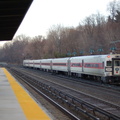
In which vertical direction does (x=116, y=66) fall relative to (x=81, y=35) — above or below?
below

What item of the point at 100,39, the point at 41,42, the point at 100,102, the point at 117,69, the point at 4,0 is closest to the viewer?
the point at 4,0

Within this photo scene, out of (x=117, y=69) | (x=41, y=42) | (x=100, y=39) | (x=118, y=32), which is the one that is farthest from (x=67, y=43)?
(x=117, y=69)

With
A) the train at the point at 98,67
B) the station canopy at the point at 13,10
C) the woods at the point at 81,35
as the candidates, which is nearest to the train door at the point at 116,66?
the train at the point at 98,67

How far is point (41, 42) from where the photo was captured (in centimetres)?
11788

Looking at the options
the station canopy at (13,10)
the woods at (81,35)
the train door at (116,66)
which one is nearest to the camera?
the station canopy at (13,10)

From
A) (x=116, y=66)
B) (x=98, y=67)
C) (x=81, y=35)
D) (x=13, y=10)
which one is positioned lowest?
(x=98, y=67)

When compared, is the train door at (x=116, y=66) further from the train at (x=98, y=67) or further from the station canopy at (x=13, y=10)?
the station canopy at (x=13, y=10)

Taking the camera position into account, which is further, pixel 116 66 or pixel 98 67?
pixel 98 67

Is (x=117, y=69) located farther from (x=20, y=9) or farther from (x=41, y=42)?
(x=41, y=42)

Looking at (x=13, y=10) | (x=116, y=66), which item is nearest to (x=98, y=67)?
(x=116, y=66)

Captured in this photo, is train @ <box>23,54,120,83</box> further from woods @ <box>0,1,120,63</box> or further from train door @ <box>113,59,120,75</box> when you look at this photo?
woods @ <box>0,1,120,63</box>

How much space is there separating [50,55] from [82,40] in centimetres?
1815

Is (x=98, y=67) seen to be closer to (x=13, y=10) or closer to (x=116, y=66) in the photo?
(x=116, y=66)

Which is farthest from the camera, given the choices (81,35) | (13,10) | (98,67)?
(81,35)
